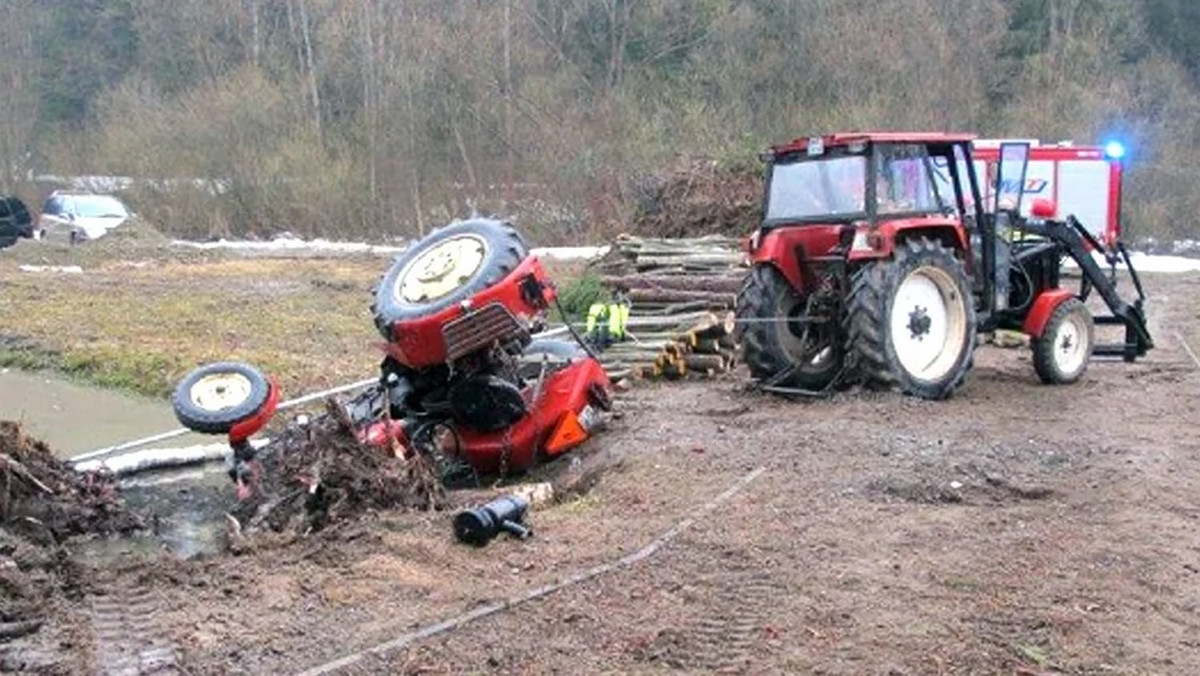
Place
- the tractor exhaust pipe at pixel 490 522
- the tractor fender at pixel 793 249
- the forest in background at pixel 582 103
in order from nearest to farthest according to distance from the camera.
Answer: the tractor exhaust pipe at pixel 490 522 → the tractor fender at pixel 793 249 → the forest in background at pixel 582 103

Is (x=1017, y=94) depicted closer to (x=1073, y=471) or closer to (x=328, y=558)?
(x=1073, y=471)

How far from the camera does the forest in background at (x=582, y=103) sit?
1475 inches

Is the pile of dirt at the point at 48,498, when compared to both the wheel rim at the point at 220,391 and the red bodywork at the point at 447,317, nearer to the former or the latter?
the wheel rim at the point at 220,391

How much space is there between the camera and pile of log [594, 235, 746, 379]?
505 inches

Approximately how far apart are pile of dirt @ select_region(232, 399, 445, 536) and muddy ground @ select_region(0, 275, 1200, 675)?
0.35 metres

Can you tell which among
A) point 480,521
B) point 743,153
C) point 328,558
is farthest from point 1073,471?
point 743,153

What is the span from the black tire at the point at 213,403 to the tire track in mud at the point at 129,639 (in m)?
2.33

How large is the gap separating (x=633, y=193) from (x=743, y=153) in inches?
263

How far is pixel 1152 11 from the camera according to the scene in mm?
47188

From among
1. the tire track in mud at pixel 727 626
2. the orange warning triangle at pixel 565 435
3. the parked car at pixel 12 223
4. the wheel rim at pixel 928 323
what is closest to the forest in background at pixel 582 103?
the parked car at pixel 12 223

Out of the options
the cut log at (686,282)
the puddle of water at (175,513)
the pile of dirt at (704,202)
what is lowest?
the pile of dirt at (704,202)

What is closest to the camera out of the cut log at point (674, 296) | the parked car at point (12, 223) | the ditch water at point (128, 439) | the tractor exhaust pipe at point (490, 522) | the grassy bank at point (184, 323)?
the tractor exhaust pipe at point (490, 522)

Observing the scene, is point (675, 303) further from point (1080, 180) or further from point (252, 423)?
point (1080, 180)

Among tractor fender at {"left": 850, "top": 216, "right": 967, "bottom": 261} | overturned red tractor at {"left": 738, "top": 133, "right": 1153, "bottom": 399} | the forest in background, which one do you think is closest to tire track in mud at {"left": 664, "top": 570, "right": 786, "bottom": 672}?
overturned red tractor at {"left": 738, "top": 133, "right": 1153, "bottom": 399}
